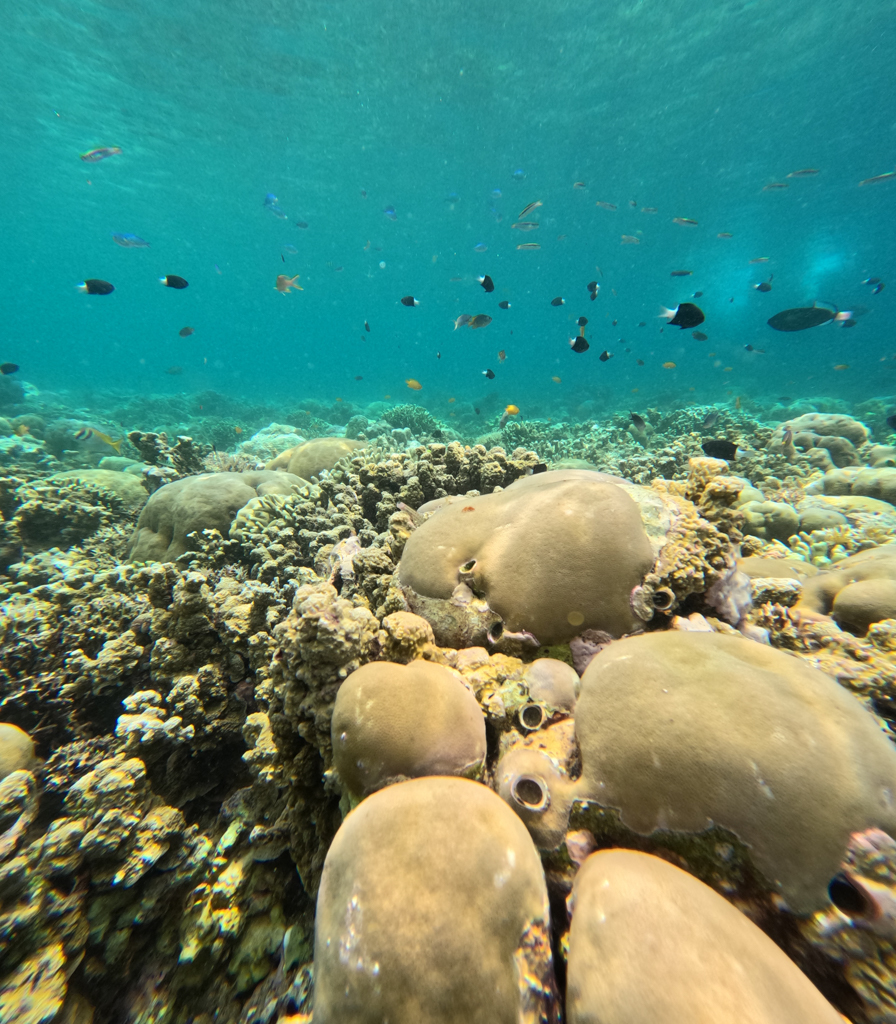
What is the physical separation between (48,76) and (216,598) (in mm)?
38338

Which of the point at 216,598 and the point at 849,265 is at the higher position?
the point at 849,265

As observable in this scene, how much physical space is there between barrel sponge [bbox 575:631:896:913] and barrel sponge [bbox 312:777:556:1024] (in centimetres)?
51

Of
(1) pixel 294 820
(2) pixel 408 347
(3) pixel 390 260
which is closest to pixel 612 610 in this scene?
(1) pixel 294 820

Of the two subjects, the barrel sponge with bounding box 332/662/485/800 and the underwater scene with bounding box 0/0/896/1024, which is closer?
the underwater scene with bounding box 0/0/896/1024

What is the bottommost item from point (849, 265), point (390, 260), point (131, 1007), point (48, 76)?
point (131, 1007)

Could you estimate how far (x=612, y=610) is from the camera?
Answer: 2.52 m

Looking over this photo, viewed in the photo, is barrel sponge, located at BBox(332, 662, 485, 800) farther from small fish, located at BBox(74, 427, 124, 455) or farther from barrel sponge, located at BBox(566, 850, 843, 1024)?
small fish, located at BBox(74, 427, 124, 455)

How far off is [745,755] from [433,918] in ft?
4.15

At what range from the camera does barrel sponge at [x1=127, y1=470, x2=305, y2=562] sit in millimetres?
5492

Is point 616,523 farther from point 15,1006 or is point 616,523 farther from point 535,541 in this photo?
point 15,1006

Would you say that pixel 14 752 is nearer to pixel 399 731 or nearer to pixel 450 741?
pixel 399 731

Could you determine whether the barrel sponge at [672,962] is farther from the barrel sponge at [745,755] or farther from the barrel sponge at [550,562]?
the barrel sponge at [550,562]

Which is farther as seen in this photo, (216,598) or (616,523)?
(216,598)

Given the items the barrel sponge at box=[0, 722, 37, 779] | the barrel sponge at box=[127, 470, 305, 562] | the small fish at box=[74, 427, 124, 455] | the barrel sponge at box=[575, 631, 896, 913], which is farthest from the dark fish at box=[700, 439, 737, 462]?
the small fish at box=[74, 427, 124, 455]
